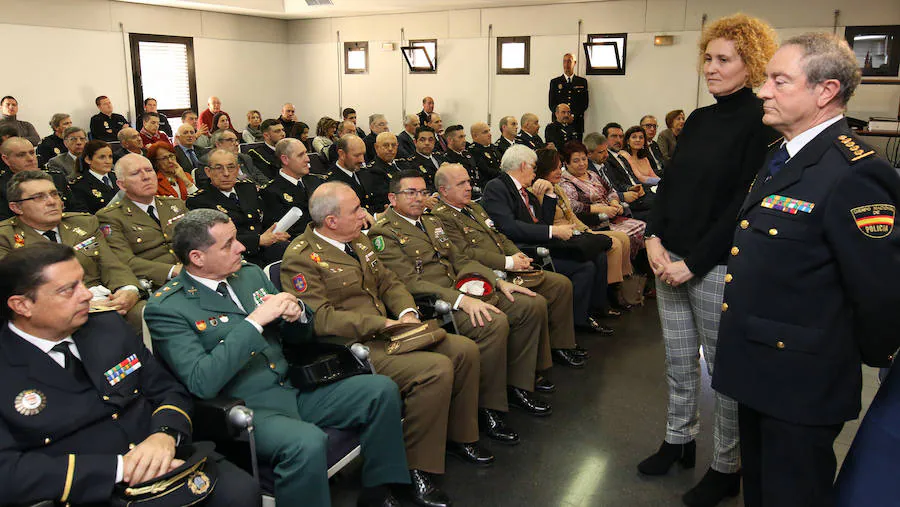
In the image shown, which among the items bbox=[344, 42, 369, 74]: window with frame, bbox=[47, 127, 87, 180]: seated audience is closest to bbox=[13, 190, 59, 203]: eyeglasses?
bbox=[47, 127, 87, 180]: seated audience

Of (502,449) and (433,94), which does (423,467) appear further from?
(433,94)

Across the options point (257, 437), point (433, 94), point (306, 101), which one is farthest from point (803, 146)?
point (306, 101)

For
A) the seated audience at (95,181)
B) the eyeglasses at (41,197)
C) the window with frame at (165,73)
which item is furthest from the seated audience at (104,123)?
the eyeglasses at (41,197)

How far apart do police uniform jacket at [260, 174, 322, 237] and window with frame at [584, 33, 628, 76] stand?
7.38 metres

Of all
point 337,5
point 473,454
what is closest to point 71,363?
point 473,454

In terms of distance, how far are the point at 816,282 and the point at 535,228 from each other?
2.60 m

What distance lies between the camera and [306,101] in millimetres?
13547

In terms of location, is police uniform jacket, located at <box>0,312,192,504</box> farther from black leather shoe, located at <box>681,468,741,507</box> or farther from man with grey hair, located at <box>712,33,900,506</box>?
black leather shoe, located at <box>681,468,741,507</box>

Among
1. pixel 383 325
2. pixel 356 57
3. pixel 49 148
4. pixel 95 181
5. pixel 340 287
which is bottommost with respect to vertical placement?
pixel 383 325

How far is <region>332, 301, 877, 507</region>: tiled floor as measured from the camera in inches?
99.5

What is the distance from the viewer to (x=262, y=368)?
225cm

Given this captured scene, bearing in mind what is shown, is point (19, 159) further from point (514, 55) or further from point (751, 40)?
point (514, 55)

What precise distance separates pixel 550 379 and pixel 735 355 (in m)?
1.96

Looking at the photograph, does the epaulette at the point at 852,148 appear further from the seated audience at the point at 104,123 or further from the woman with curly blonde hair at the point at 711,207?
the seated audience at the point at 104,123
